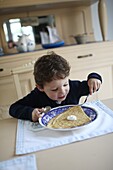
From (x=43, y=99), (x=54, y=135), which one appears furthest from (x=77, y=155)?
(x=43, y=99)

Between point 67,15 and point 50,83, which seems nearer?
point 50,83

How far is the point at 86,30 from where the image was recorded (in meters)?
2.26

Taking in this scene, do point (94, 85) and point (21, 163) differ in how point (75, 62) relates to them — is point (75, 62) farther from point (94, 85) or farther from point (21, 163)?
point (21, 163)

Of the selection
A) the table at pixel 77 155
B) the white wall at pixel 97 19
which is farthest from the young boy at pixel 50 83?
the white wall at pixel 97 19

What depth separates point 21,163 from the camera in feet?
1.67

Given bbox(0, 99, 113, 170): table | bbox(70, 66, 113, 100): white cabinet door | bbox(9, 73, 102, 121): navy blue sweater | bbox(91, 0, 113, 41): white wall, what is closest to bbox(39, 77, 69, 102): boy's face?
bbox(9, 73, 102, 121): navy blue sweater

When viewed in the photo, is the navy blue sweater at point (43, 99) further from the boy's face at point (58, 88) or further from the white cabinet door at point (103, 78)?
the white cabinet door at point (103, 78)

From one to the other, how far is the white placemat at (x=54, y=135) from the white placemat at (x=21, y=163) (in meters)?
0.03

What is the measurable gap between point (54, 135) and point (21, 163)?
0.51ft

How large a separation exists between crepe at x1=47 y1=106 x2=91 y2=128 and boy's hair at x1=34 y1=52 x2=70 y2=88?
0.49 feet

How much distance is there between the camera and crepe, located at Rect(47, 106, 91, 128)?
67 centimetres

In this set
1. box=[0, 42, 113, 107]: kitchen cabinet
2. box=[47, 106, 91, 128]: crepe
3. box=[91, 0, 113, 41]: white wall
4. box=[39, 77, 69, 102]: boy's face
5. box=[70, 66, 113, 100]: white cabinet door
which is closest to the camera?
box=[47, 106, 91, 128]: crepe

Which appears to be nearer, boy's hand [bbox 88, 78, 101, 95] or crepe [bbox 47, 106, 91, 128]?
crepe [bbox 47, 106, 91, 128]

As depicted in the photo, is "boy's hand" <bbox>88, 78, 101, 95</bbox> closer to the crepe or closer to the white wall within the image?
the crepe
